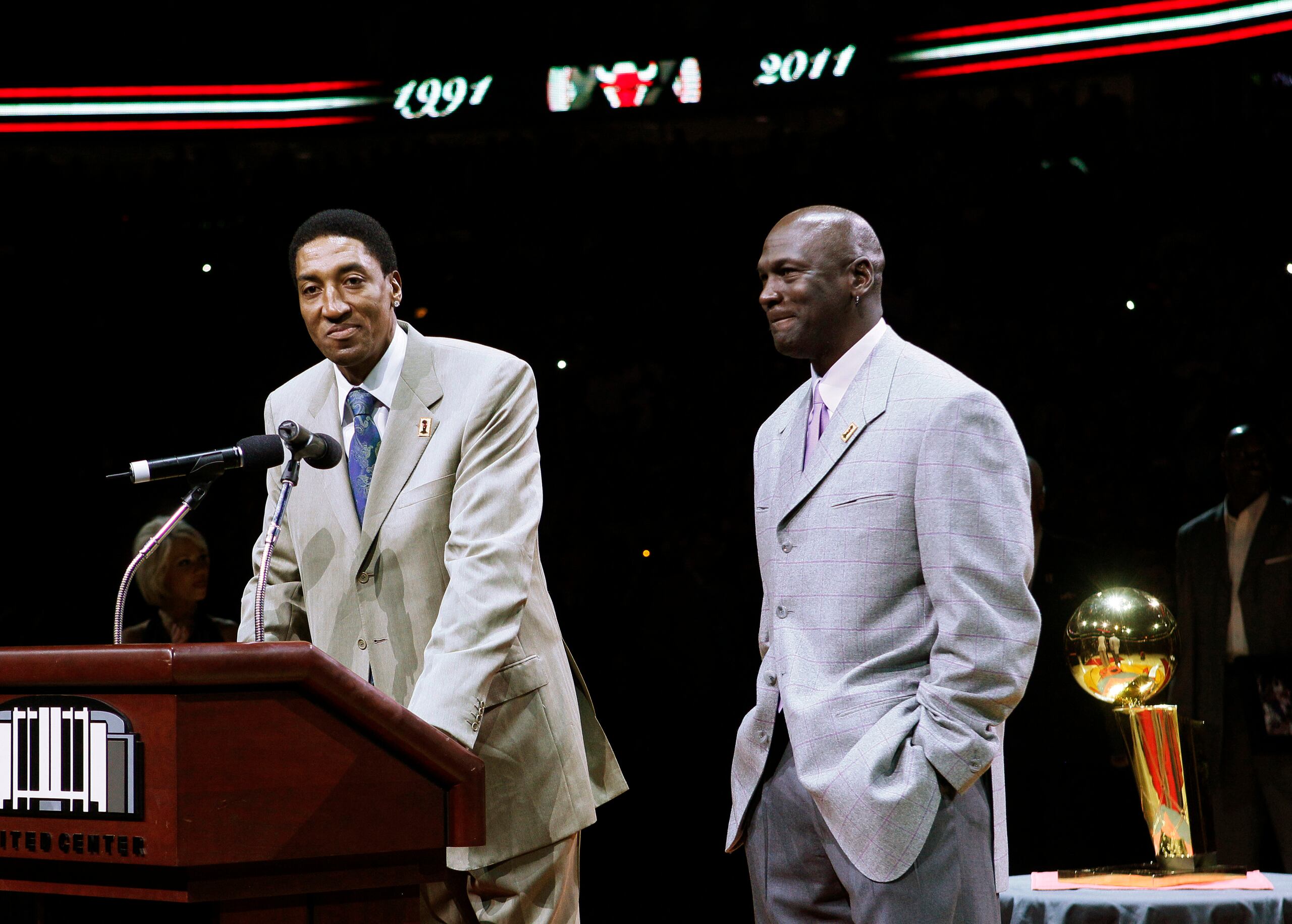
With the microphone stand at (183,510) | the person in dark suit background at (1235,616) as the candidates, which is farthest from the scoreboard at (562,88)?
the microphone stand at (183,510)

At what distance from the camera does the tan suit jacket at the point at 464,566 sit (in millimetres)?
2318

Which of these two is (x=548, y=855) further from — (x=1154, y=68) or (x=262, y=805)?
(x=1154, y=68)

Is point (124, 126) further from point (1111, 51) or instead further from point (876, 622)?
point (876, 622)

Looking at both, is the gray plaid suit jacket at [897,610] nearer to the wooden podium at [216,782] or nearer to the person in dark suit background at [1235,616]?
the wooden podium at [216,782]

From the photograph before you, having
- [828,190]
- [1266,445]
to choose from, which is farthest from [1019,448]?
[828,190]

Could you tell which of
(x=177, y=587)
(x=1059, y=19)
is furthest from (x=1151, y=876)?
(x=1059, y=19)

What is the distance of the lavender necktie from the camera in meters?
2.35

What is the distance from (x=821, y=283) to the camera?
231 centimetres

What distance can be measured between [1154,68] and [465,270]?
4.06 meters

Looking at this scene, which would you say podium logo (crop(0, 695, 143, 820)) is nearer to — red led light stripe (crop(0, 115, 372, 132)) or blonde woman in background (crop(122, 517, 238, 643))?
blonde woman in background (crop(122, 517, 238, 643))

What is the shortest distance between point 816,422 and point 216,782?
1166 mm

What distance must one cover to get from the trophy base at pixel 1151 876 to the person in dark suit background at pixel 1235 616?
192cm

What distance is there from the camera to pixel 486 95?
27.6 ft

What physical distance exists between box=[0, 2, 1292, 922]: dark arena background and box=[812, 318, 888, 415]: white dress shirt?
417cm
